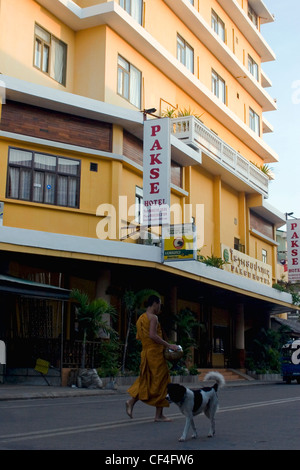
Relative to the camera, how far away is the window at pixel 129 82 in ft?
76.3

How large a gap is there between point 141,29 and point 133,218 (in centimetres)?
741

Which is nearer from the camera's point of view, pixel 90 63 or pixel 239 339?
pixel 90 63

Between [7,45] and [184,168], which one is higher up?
[7,45]

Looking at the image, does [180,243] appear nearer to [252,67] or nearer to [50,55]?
[50,55]

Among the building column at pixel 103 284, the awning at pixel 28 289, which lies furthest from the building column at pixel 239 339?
the awning at pixel 28 289

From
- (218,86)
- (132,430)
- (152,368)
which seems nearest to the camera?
(132,430)

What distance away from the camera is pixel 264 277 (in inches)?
1219

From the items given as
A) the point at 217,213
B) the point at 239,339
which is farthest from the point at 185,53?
the point at 239,339

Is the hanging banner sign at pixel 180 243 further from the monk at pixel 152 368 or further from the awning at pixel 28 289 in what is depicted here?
the monk at pixel 152 368

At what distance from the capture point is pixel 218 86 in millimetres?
32656

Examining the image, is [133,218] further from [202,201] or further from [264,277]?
[264,277]

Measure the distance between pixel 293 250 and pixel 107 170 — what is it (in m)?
16.4

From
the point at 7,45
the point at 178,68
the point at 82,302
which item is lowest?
the point at 82,302
